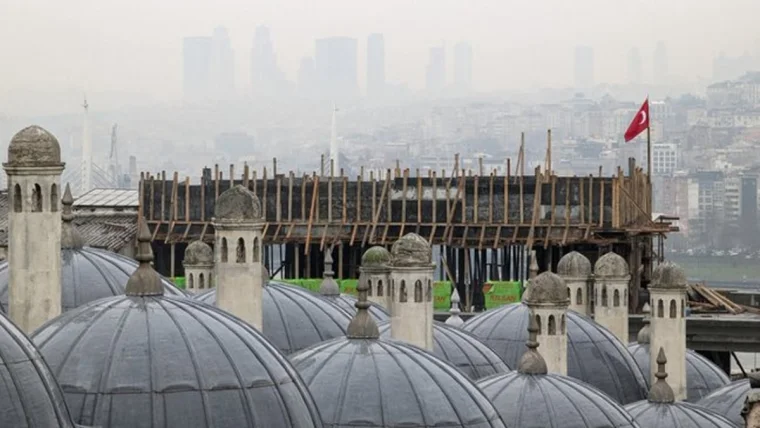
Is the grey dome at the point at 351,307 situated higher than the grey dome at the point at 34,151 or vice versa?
the grey dome at the point at 34,151

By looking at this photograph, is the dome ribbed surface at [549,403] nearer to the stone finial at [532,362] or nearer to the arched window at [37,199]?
the stone finial at [532,362]

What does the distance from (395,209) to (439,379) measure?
5949 centimetres

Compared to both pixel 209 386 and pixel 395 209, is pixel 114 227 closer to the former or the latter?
pixel 395 209

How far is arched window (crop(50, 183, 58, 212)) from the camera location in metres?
31.2

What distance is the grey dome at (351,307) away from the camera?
148 feet

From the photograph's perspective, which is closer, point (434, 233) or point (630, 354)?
point (630, 354)

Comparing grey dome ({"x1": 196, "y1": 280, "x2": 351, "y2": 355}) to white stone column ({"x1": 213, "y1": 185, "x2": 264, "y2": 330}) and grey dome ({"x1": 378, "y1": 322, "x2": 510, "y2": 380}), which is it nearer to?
grey dome ({"x1": 378, "y1": 322, "x2": 510, "y2": 380})

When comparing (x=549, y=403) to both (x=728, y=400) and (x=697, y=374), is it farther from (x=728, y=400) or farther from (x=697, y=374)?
(x=697, y=374)

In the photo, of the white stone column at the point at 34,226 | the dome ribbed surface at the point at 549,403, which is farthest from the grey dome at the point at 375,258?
the white stone column at the point at 34,226

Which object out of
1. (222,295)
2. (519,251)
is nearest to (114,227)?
(519,251)

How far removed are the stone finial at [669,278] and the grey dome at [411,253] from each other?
13.3 meters

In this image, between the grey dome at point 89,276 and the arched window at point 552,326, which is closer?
the grey dome at point 89,276

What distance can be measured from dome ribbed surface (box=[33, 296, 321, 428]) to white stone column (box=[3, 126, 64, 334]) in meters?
2.65

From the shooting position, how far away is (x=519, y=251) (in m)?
94.6
